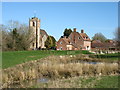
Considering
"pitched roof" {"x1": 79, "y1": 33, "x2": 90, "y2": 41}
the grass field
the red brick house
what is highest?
"pitched roof" {"x1": 79, "y1": 33, "x2": 90, "y2": 41}

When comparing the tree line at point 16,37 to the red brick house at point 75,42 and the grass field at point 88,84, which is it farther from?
the grass field at point 88,84

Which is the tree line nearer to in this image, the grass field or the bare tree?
the bare tree

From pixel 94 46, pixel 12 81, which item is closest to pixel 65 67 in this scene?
pixel 12 81

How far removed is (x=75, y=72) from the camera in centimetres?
1391

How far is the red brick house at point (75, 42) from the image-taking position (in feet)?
188

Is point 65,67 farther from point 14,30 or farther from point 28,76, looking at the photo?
point 14,30

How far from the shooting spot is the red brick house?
188 feet

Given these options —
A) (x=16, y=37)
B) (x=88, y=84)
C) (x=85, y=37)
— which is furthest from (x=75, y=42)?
(x=88, y=84)

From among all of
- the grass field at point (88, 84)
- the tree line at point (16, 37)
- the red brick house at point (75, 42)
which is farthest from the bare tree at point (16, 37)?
the grass field at point (88, 84)

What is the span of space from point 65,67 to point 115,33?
2160 cm

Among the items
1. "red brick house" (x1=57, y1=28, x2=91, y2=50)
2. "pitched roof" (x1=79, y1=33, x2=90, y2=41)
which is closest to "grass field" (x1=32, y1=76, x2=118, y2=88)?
"red brick house" (x1=57, y1=28, x2=91, y2=50)

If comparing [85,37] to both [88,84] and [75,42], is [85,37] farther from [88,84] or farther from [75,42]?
[88,84]

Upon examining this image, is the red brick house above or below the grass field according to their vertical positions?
above

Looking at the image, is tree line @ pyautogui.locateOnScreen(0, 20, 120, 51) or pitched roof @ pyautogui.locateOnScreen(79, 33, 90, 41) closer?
tree line @ pyautogui.locateOnScreen(0, 20, 120, 51)
